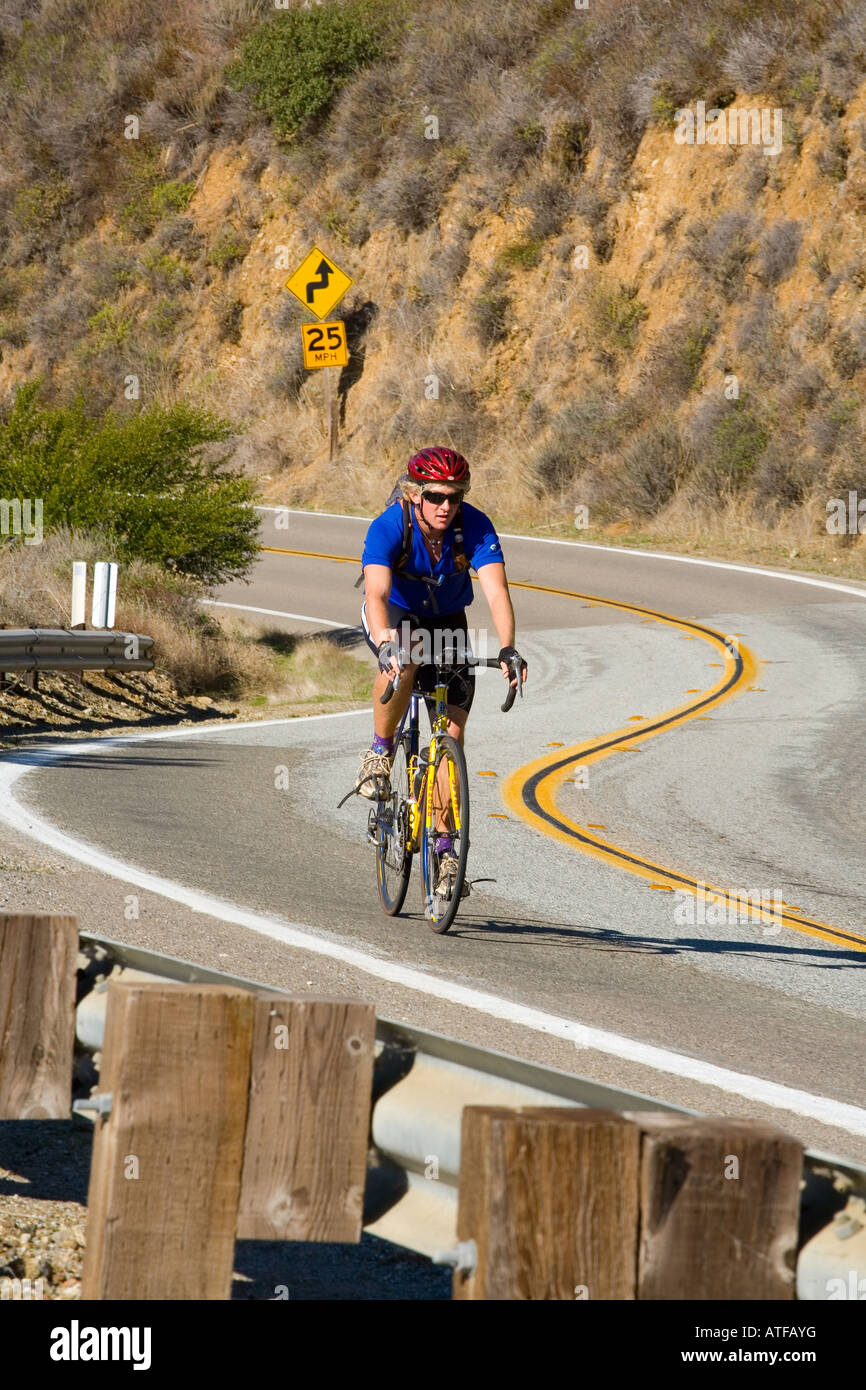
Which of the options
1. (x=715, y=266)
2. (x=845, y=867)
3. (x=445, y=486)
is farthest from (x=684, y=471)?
(x=445, y=486)

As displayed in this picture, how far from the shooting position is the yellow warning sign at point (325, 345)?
3756 centimetres

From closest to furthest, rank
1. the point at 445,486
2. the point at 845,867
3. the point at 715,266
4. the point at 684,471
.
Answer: the point at 445,486 → the point at 845,867 → the point at 684,471 → the point at 715,266

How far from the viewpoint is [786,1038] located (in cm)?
546

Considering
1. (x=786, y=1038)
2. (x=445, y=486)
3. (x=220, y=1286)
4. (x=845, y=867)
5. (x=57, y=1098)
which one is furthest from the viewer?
(x=845, y=867)

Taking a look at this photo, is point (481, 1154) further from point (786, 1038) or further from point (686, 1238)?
point (786, 1038)

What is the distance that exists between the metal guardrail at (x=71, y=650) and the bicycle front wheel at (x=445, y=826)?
6920mm

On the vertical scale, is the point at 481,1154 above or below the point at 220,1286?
above

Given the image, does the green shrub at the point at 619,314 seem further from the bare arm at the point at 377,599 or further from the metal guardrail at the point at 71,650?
the bare arm at the point at 377,599

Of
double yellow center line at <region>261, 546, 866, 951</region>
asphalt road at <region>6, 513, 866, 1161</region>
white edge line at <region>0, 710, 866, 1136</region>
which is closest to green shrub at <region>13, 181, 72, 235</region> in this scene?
double yellow center line at <region>261, 546, 866, 951</region>

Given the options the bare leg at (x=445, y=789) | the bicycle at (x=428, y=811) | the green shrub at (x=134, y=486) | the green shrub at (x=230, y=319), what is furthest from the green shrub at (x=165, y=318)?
the bare leg at (x=445, y=789)

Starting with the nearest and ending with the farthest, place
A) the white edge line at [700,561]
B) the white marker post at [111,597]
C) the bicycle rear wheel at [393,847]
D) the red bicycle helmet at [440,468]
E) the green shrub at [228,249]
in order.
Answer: the red bicycle helmet at [440,468] → the bicycle rear wheel at [393,847] → the white marker post at [111,597] → the white edge line at [700,561] → the green shrub at [228,249]

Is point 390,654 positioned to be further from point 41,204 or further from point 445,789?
point 41,204

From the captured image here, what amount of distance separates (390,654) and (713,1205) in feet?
14.2
